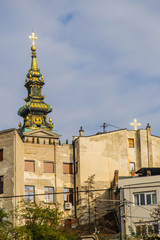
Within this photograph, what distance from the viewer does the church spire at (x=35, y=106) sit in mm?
119500

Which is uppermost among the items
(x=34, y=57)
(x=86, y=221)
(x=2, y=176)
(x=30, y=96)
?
(x=34, y=57)

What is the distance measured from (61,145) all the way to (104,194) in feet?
27.2

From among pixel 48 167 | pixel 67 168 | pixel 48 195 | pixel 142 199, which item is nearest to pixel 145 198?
pixel 142 199

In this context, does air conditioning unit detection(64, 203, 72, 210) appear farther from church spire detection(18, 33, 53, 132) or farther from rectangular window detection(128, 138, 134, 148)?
church spire detection(18, 33, 53, 132)

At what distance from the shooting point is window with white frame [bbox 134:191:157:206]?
210ft

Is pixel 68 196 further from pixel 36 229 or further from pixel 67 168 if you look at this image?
pixel 36 229

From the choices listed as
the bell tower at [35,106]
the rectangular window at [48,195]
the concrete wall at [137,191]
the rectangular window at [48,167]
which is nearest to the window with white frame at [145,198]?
the concrete wall at [137,191]

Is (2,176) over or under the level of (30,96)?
under

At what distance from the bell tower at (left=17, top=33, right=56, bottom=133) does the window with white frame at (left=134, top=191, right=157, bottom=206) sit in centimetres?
5446

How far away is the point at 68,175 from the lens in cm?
7781

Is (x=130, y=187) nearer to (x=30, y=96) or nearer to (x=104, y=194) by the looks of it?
(x=104, y=194)

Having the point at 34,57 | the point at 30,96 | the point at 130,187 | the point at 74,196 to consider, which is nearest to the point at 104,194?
the point at 74,196

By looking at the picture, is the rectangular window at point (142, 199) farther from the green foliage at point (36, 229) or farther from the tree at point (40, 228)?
the tree at point (40, 228)

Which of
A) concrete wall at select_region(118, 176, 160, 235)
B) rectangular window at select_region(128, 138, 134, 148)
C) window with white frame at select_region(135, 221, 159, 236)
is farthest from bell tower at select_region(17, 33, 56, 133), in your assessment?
window with white frame at select_region(135, 221, 159, 236)
